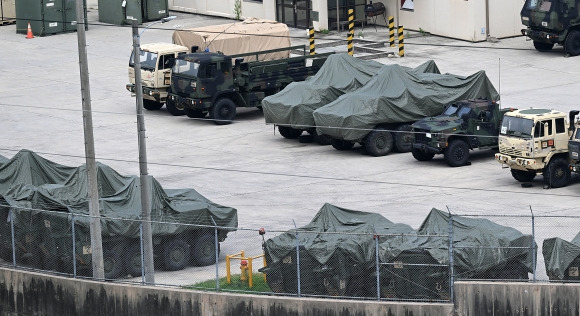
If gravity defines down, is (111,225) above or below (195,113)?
below

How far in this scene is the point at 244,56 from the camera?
48.3 m

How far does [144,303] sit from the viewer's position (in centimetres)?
2972

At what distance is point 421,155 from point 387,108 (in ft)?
6.66

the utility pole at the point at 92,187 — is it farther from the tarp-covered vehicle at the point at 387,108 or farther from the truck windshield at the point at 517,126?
the tarp-covered vehicle at the point at 387,108

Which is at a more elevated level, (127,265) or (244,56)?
(244,56)

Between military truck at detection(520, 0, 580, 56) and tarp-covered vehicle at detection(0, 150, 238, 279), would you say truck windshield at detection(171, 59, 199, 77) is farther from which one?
military truck at detection(520, 0, 580, 56)

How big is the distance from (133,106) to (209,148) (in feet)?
23.8

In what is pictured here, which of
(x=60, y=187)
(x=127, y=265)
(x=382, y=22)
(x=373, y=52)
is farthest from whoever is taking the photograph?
(x=382, y=22)

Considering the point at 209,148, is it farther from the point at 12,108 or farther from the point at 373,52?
the point at 373,52

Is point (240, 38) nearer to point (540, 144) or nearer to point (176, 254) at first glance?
point (540, 144)

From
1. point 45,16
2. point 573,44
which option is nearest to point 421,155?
point 573,44

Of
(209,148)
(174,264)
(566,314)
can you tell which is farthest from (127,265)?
(209,148)

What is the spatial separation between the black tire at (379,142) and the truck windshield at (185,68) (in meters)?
7.21

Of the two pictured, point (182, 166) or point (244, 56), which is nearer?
point (182, 166)
